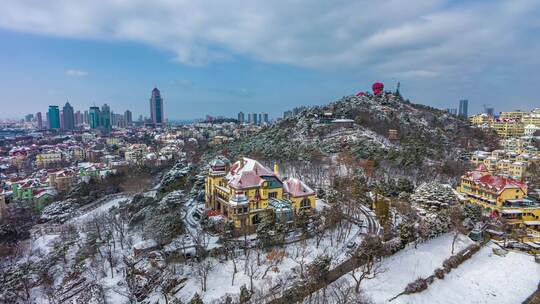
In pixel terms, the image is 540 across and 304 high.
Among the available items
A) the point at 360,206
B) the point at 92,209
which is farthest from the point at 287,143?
the point at 92,209

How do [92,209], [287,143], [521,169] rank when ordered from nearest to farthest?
[92,209] < [521,169] < [287,143]

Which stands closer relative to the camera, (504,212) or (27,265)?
(27,265)

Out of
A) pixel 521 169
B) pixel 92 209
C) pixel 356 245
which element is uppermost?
pixel 521 169

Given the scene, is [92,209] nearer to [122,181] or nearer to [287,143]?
[122,181]

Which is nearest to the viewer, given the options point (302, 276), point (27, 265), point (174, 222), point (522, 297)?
point (302, 276)

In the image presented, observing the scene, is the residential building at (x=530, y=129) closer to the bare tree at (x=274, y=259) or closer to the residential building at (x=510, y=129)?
the residential building at (x=510, y=129)

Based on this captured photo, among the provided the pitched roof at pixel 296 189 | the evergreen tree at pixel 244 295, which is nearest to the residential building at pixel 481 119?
the pitched roof at pixel 296 189

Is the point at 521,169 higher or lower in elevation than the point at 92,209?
higher
